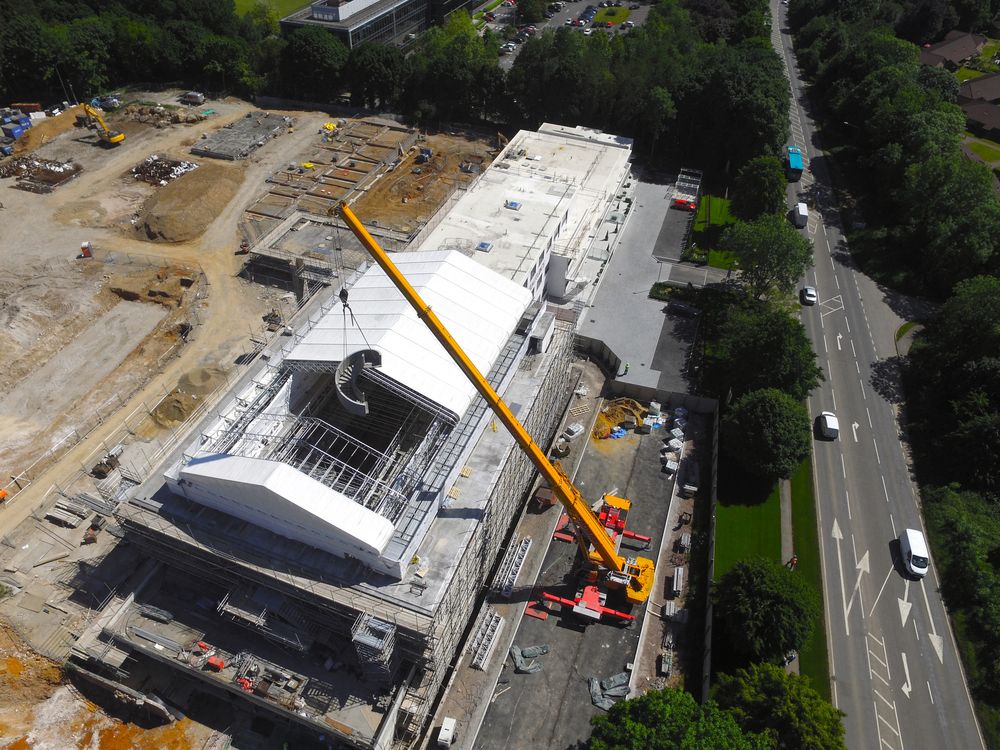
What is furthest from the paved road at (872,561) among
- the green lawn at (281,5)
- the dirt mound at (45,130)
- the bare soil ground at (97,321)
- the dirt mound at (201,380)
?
the green lawn at (281,5)

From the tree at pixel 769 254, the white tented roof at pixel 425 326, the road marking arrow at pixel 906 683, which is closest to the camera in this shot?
the road marking arrow at pixel 906 683

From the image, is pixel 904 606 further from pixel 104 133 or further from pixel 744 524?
pixel 104 133

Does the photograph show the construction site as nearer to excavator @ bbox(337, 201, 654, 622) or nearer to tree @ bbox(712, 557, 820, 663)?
excavator @ bbox(337, 201, 654, 622)

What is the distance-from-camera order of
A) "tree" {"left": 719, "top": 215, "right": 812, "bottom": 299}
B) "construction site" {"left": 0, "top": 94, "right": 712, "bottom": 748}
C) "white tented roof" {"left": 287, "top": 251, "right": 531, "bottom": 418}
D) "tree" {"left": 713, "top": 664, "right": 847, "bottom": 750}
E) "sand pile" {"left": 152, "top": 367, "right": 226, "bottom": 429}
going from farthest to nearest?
"tree" {"left": 719, "top": 215, "right": 812, "bottom": 299}
"sand pile" {"left": 152, "top": 367, "right": 226, "bottom": 429}
"white tented roof" {"left": 287, "top": 251, "right": 531, "bottom": 418}
"construction site" {"left": 0, "top": 94, "right": 712, "bottom": 748}
"tree" {"left": 713, "top": 664, "right": 847, "bottom": 750}

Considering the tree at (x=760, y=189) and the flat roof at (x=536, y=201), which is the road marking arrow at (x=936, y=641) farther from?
the tree at (x=760, y=189)

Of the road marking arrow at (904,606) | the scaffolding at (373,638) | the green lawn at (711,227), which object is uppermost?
the green lawn at (711,227)

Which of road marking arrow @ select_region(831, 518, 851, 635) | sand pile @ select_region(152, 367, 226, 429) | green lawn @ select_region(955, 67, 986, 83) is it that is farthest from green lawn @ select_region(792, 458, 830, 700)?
green lawn @ select_region(955, 67, 986, 83)
